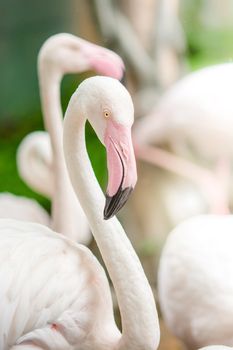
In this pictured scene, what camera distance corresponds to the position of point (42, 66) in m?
1.60

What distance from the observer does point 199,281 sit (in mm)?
1404

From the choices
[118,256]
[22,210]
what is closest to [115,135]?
[118,256]

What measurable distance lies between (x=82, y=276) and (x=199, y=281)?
216 millimetres

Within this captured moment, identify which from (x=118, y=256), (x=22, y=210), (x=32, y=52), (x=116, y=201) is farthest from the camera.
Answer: (x=32, y=52)

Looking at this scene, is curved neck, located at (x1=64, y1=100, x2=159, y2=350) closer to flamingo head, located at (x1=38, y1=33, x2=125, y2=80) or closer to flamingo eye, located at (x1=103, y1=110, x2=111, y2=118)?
flamingo eye, located at (x1=103, y1=110, x2=111, y2=118)

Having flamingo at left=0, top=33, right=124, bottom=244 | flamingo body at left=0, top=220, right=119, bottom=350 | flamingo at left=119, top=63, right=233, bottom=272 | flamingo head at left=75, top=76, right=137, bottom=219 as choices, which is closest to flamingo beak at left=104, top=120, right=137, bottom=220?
flamingo head at left=75, top=76, right=137, bottom=219

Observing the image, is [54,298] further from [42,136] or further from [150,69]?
[150,69]

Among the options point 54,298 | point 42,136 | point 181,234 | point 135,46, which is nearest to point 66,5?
point 135,46

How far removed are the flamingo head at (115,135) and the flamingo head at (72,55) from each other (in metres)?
0.29

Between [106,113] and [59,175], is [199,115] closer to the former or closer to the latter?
[59,175]

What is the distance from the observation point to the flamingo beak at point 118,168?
48.9 inches

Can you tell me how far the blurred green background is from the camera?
185 centimetres

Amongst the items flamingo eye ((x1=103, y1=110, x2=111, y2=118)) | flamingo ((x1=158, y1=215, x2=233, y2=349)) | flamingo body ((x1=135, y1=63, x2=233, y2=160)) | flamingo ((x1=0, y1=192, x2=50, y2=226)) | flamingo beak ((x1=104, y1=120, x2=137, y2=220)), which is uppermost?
flamingo eye ((x1=103, y1=110, x2=111, y2=118))

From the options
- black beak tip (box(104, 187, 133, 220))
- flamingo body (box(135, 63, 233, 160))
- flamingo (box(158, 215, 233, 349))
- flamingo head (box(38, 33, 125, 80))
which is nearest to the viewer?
black beak tip (box(104, 187, 133, 220))
